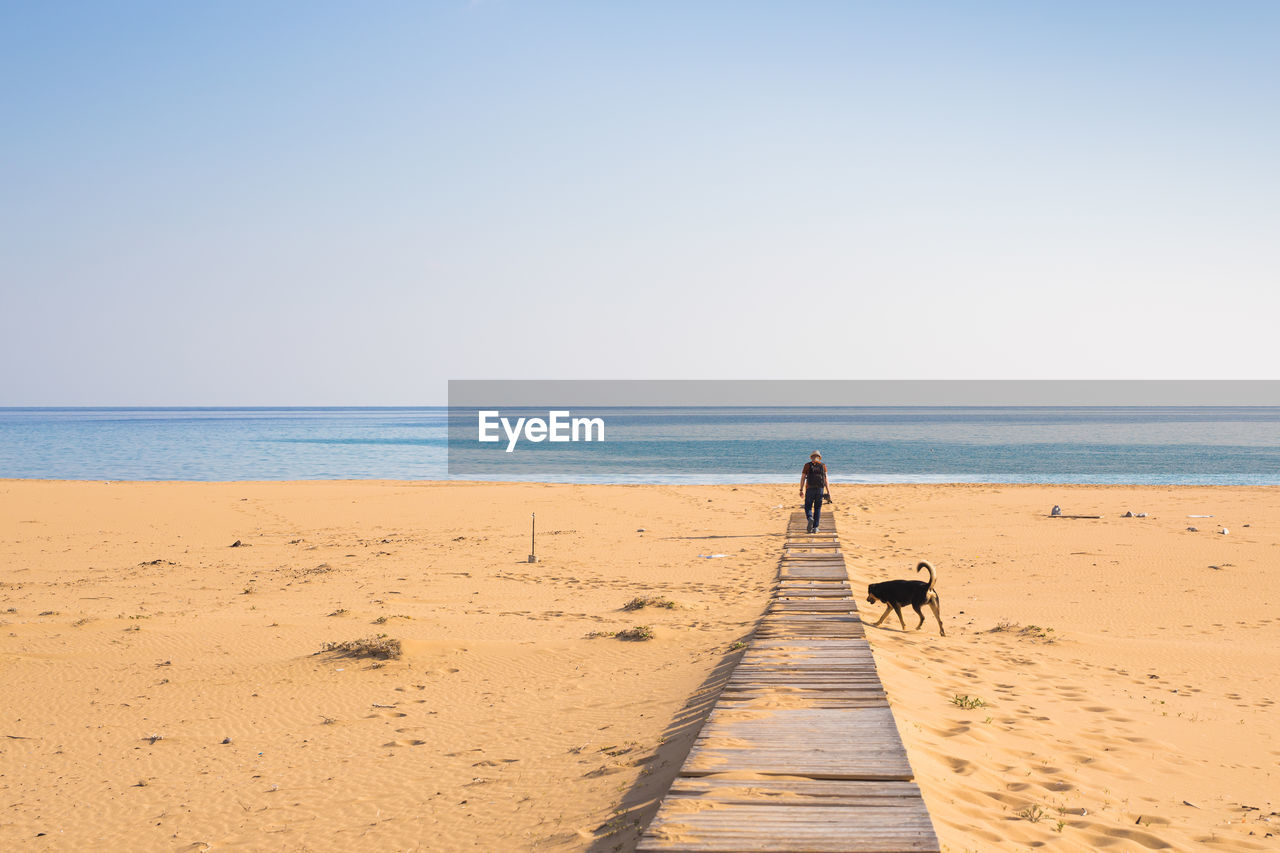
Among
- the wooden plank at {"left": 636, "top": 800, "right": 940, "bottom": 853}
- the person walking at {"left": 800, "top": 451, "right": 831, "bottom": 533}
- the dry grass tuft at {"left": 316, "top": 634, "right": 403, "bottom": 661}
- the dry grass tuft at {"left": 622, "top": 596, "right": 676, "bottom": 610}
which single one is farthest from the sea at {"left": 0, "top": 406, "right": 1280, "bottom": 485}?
the wooden plank at {"left": 636, "top": 800, "right": 940, "bottom": 853}

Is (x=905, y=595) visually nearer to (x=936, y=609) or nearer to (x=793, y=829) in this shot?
(x=936, y=609)

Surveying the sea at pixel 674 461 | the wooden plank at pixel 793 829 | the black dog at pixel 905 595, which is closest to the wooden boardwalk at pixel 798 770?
the wooden plank at pixel 793 829

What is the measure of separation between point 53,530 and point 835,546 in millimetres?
21309

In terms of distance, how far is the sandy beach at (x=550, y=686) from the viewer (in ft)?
19.5

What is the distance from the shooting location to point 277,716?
8.62m

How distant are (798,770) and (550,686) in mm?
4647

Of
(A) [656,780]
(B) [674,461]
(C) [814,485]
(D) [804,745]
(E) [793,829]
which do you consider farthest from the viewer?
(B) [674,461]

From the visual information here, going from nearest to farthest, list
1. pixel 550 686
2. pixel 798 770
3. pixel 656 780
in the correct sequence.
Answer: pixel 798 770 < pixel 656 780 < pixel 550 686

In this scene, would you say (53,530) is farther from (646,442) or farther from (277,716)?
(646,442)

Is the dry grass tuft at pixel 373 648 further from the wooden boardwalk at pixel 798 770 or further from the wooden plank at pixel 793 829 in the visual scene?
the wooden plank at pixel 793 829

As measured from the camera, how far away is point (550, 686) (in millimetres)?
9398

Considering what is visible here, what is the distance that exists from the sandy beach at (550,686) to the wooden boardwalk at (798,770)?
35 centimetres

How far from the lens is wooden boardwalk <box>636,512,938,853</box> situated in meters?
4.35

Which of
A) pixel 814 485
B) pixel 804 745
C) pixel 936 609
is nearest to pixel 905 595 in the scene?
pixel 936 609
